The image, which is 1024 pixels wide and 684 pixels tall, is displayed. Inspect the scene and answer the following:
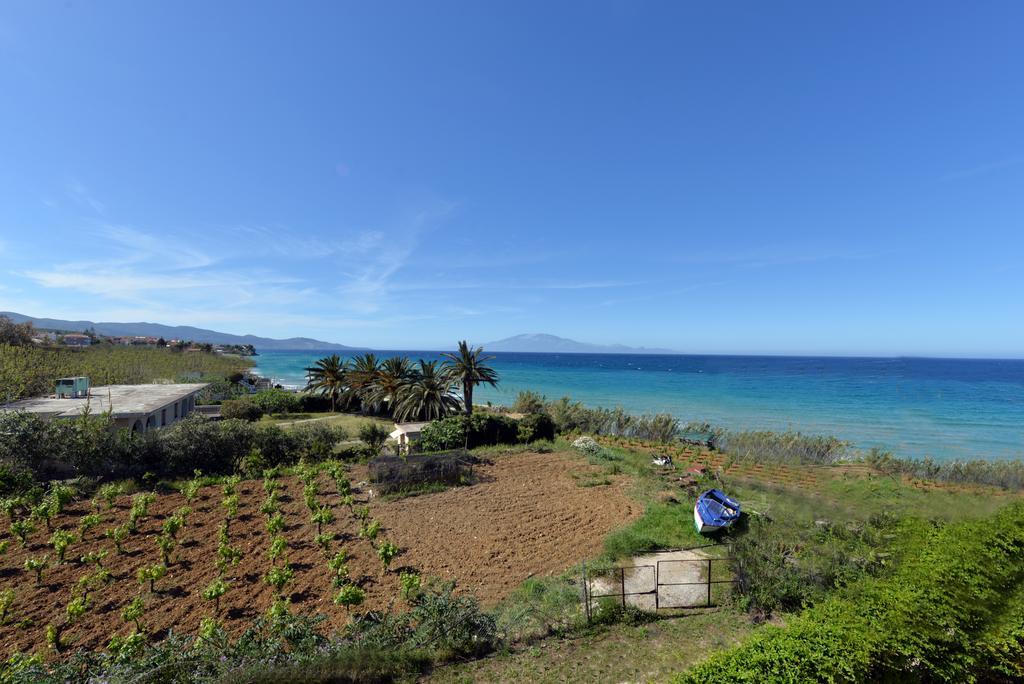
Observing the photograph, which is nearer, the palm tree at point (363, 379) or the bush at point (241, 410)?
the bush at point (241, 410)

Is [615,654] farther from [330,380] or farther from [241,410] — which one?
[330,380]

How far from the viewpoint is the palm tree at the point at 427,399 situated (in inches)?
1316

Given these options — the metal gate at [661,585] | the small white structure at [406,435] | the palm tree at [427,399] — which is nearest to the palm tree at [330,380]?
the palm tree at [427,399]

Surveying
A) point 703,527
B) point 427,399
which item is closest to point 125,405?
point 427,399

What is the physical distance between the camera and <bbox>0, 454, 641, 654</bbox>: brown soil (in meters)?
8.71

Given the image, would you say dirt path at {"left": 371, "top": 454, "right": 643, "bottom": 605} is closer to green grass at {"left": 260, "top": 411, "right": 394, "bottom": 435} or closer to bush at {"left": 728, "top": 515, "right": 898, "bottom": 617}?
bush at {"left": 728, "top": 515, "right": 898, "bottom": 617}

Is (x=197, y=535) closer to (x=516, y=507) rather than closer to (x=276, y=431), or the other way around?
(x=276, y=431)

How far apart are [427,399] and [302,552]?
2239 cm

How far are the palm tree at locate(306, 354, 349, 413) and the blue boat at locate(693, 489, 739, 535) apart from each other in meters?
36.3

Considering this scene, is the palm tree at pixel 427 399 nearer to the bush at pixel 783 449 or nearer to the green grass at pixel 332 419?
the green grass at pixel 332 419

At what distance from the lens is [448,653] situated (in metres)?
7.34

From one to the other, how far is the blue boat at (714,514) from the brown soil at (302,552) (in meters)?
2.40

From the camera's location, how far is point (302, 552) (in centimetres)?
1145

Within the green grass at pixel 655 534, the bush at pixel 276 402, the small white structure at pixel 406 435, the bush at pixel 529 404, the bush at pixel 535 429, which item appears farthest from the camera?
the bush at pixel 276 402
